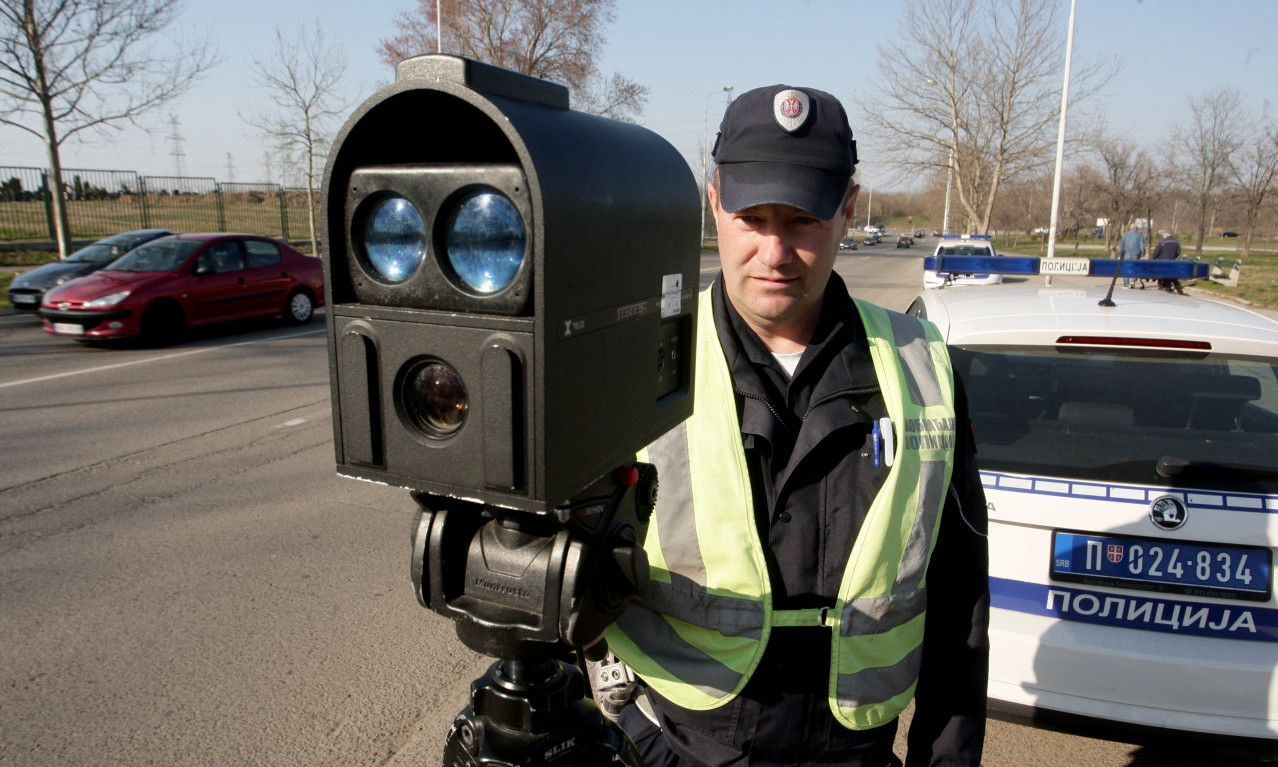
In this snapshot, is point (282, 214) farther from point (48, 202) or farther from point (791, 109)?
point (791, 109)

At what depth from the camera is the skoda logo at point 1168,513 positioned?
2379 mm

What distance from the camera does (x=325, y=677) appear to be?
321 cm

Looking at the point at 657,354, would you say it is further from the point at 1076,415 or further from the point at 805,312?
the point at 1076,415

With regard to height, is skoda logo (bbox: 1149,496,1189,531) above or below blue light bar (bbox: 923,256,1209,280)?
below

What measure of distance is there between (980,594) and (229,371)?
358 inches

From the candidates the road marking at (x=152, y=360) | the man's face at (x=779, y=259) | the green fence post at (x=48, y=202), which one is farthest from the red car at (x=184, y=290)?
the green fence post at (x=48, y=202)

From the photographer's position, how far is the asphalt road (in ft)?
9.38

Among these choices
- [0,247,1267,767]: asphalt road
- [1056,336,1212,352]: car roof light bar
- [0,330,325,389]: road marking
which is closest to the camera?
[1056,336,1212,352]: car roof light bar

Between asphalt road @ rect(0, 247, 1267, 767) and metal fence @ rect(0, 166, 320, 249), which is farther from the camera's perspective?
metal fence @ rect(0, 166, 320, 249)

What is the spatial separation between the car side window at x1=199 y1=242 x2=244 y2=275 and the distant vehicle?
220 centimetres

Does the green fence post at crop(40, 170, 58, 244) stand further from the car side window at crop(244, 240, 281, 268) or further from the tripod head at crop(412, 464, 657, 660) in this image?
the tripod head at crop(412, 464, 657, 660)

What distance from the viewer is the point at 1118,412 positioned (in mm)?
2732

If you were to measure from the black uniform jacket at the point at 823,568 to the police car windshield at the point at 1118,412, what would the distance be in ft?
3.63

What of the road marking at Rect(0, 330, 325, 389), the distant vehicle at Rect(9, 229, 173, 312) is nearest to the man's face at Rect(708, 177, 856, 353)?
the road marking at Rect(0, 330, 325, 389)
